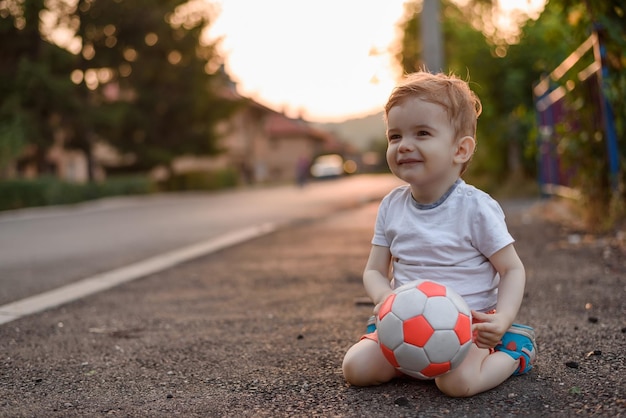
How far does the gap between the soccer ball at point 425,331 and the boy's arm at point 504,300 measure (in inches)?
3.0

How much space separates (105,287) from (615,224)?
15.3 ft

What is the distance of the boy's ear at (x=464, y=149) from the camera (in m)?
2.63

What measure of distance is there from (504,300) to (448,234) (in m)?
0.31

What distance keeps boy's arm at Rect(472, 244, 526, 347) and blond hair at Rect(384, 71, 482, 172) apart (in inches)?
18.8

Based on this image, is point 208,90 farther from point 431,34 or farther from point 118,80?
point 431,34

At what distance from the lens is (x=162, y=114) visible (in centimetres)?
3072

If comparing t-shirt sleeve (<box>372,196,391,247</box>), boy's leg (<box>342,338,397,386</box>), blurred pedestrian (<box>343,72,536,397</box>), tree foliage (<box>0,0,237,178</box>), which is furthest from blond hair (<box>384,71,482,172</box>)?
tree foliage (<box>0,0,237,178</box>)

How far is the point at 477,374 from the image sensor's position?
94.0 inches

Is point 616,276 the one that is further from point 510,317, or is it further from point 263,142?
point 263,142

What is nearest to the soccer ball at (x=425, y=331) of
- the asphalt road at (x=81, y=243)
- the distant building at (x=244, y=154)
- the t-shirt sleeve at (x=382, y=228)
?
the t-shirt sleeve at (x=382, y=228)

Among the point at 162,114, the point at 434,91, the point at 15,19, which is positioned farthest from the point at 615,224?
the point at 162,114

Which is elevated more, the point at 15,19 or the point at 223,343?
the point at 15,19

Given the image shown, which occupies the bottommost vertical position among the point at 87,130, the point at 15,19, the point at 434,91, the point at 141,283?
the point at 141,283

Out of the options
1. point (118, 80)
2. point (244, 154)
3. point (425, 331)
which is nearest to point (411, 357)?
point (425, 331)
